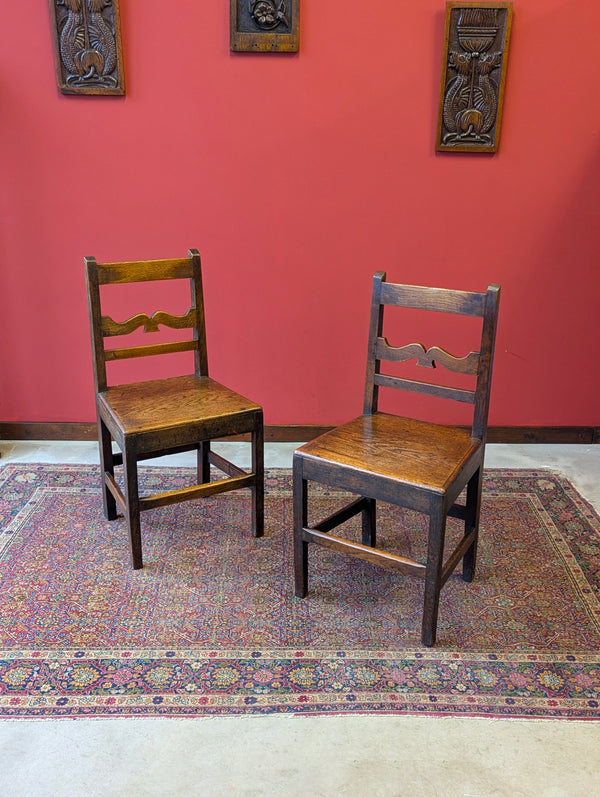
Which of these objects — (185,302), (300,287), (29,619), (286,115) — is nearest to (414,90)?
(286,115)

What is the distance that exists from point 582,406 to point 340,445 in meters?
1.78

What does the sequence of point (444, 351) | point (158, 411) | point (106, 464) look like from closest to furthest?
point (444, 351)
point (158, 411)
point (106, 464)

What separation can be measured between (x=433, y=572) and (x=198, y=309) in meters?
1.32

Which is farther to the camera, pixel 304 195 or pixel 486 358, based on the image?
pixel 304 195

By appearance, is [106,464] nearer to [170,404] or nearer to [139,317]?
[170,404]

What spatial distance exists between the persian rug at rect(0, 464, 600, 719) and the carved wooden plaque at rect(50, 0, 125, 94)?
1.69 m

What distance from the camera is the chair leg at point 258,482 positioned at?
252 centimetres

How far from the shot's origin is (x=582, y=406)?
Result: 345cm

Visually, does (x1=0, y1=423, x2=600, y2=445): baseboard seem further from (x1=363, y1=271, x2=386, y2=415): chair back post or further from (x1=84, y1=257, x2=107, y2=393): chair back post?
(x1=363, y1=271, x2=386, y2=415): chair back post

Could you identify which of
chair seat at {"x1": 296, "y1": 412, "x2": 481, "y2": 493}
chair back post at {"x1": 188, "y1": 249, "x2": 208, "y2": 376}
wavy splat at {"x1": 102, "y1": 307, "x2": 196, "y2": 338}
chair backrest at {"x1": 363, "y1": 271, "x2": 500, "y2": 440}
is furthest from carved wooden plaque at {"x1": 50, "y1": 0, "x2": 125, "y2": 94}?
chair seat at {"x1": 296, "y1": 412, "x2": 481, "y2": 493}

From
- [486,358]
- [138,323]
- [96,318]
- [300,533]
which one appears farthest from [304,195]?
[300,533]

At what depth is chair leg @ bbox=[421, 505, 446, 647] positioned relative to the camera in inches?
76.4

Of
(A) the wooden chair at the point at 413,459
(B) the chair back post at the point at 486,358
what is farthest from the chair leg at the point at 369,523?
(B) the chair back post at the point at 486,358

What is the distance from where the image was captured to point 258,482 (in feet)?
8.39
